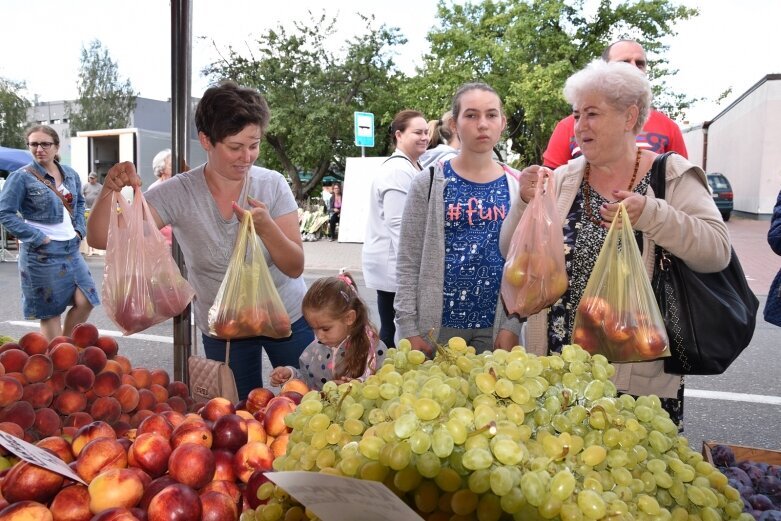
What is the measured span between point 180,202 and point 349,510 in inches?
70.8

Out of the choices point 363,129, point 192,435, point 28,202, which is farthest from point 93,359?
point 363,129

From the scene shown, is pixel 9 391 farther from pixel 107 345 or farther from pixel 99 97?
pixel 99 97

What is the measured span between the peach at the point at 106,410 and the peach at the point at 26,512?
0.62 metres

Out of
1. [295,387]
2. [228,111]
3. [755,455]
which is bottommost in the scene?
[755,455]

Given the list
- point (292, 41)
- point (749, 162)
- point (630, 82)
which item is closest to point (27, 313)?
point (630, 82)

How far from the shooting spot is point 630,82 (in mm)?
1953

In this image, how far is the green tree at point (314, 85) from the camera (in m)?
24.3

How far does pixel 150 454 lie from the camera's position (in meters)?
1.41

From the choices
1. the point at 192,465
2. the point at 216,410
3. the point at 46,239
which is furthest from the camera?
the point at 46,239

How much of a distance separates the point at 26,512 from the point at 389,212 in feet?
7.98

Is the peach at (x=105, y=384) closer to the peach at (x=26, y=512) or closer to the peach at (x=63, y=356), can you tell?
the peach at (x=63, y=356)

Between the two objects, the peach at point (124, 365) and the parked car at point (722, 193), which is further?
the parked car at point (722, 193)

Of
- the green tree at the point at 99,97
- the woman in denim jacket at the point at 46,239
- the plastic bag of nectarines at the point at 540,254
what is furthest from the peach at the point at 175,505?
the green tree at the point at 99,97

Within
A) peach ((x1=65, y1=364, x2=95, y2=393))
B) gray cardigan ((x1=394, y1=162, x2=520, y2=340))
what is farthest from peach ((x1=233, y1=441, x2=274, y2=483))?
gray cardigan ((x1=394, y1=162, x2=520, y2=340))
